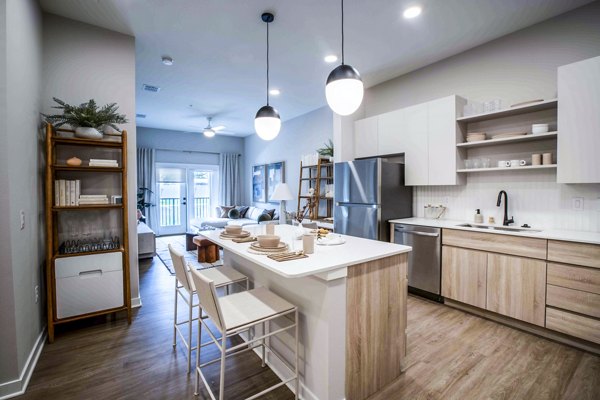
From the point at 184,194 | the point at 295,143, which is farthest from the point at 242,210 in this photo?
the point at 295,143

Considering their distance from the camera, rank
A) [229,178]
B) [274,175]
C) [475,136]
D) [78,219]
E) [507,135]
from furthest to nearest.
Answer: [229,178] < [274,175] < [475,136] < [507,135] < [78,219]

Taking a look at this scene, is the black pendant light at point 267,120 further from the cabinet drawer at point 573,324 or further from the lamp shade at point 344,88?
the cabinet drawer at point 573,324

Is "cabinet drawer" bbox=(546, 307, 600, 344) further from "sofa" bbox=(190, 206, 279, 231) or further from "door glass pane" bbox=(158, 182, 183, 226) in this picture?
"door glass pane" bbox=(158, 182, 183, 226)

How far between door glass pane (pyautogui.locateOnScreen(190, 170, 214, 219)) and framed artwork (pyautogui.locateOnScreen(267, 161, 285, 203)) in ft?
6.88

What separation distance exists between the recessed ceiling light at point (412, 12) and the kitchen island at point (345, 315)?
2199 millimetres

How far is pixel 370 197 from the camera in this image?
3602 mm

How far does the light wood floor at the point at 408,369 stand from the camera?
6.01ft

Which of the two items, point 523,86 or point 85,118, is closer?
point 85,118

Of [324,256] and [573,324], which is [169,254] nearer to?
[324,256]

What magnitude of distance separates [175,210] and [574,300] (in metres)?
8.20

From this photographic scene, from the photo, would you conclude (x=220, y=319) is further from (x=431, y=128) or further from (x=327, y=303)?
(x=431, y=128)

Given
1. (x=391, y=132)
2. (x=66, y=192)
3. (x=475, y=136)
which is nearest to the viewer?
(x=66, y=192)

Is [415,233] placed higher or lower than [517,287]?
higher

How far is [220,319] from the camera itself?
1.44 metres
